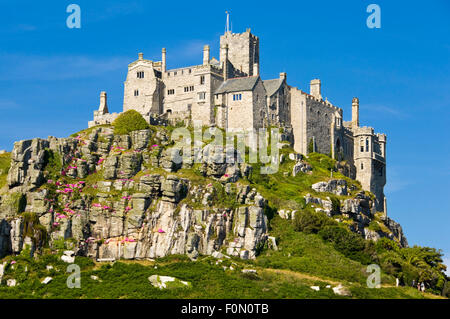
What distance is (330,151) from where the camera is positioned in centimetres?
14300

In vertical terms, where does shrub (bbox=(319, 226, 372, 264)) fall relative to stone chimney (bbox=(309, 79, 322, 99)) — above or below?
below

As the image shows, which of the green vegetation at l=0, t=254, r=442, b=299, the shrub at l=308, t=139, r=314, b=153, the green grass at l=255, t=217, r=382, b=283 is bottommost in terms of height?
the green vegetation at l=0, t=254, r=442, b=299

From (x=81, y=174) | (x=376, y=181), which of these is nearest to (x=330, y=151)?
(x=376, y=181)

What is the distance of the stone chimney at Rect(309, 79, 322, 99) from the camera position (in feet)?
491

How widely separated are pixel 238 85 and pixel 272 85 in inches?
293

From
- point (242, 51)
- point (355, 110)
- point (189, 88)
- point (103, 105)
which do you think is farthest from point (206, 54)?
point (355, 110)

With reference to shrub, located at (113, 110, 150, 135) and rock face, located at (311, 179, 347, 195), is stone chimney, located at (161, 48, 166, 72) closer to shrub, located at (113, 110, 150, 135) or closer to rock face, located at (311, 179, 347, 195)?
shrub, located at (113, 110, 150, 135)

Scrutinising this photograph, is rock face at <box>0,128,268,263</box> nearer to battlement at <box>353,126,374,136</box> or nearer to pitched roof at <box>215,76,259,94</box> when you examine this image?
pitched roof at <box>215,76,259,94</box>

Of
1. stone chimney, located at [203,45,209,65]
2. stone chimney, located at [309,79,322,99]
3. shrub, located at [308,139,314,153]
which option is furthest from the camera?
stone chimney, located at [309,79,322,99]

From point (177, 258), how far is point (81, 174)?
19.3 meters

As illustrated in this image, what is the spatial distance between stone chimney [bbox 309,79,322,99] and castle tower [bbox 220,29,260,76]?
37.5ft

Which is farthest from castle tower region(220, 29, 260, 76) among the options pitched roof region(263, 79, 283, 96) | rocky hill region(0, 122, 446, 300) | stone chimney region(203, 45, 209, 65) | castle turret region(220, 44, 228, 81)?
rocky hill region(0, 122, 446, 300)

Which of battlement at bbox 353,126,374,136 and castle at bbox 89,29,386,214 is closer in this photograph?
castle at bbox 89,29,386,214

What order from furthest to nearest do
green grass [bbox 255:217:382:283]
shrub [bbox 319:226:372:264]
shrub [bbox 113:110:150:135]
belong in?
shrub [bbox 113:110:150:135]
shrub [bbox 319:226:372:264]
green grass [bbox 255:217:382:283]
